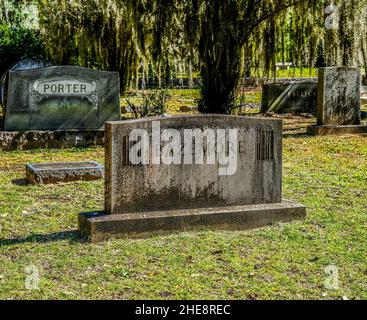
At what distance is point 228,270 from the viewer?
17.1 ft

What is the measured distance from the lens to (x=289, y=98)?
18219 mm

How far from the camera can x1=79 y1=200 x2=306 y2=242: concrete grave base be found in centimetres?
598

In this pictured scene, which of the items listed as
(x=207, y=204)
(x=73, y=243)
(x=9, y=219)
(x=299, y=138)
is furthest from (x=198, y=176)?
(x=299, y=138)

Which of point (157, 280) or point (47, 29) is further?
point (47, 29)

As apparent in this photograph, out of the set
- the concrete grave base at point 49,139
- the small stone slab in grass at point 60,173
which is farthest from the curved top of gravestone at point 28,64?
the small stone slab in grass at point 60,173

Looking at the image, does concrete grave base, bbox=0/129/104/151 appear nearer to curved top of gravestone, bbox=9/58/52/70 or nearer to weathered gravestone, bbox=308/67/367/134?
weathered gravestone, bbox=308/67/367/134

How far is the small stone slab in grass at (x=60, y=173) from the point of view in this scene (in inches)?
343

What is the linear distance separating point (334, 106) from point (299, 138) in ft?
4.01

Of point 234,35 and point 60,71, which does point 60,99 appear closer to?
point 60,71

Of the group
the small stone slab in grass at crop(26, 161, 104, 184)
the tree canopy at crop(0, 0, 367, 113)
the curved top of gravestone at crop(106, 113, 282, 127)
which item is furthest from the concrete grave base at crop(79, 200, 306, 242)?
the tree canopy at crop(0, 0, 367, 113)

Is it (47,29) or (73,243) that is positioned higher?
(47,29)

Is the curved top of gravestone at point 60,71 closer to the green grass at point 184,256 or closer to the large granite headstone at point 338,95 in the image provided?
the green grass at point 184,256

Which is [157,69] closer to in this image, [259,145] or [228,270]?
[259,145]

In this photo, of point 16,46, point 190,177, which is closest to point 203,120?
point 190,177
